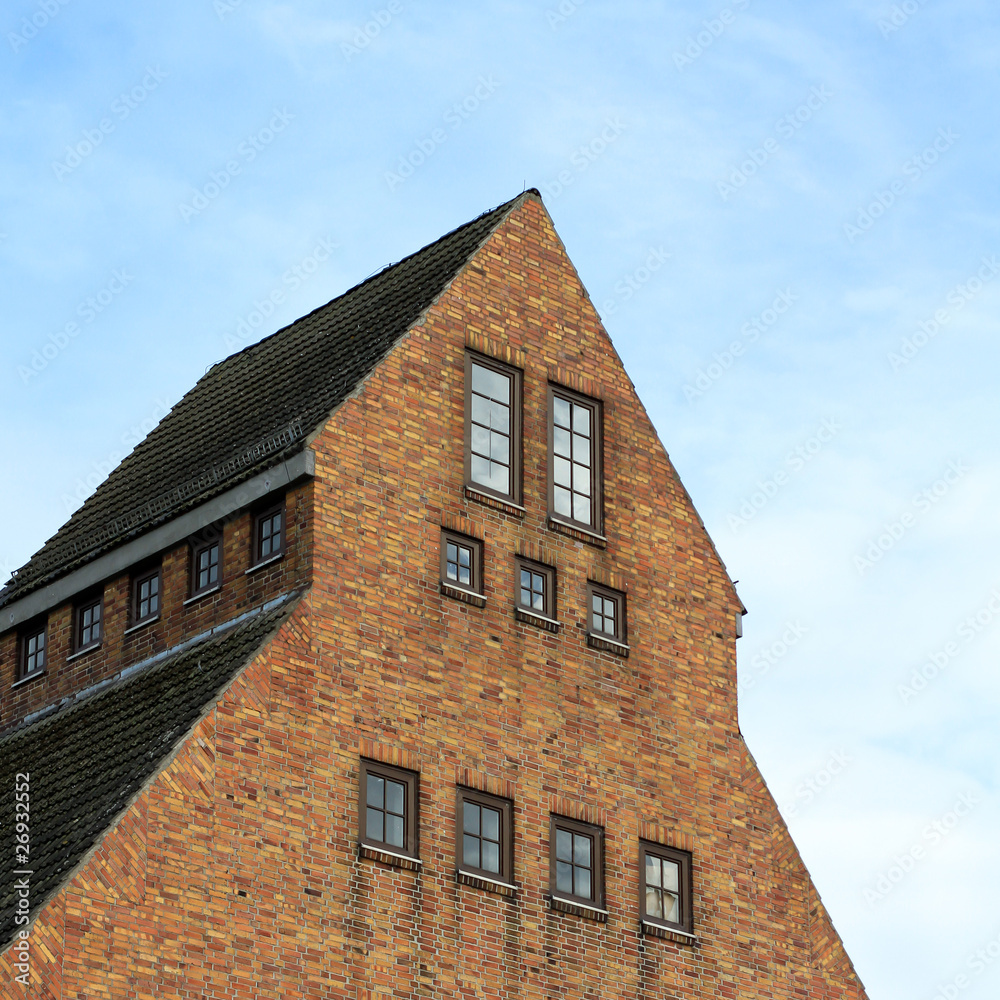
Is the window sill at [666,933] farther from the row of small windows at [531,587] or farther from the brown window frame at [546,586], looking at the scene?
the brown window frame at [546,586]

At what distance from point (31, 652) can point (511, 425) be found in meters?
9.06

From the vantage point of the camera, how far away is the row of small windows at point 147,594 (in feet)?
111

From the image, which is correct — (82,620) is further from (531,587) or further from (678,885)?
(678,885)

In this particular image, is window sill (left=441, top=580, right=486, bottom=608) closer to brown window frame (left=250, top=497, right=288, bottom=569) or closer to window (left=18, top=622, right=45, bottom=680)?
brown window frame (left=250, top=497, right=288, bottom=569)

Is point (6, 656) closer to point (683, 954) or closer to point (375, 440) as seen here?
point (375, 440)

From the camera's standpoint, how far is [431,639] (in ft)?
110

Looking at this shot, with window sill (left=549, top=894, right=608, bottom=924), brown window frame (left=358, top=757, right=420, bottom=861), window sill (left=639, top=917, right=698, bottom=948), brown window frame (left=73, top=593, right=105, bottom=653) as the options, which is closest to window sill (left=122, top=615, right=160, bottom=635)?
brown window frame (left=73, top=593, right=105, bottom=653)

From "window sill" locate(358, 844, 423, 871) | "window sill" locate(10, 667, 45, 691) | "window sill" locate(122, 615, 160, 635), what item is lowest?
"window sill" locate(358, 844, 423, 871)

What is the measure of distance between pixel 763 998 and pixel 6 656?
13.8 metres

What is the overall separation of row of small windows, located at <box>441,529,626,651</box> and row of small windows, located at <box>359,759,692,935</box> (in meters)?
3.20

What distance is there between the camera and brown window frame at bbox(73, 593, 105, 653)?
119ft

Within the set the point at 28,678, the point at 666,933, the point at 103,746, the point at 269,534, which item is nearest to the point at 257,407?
the point at 269,534

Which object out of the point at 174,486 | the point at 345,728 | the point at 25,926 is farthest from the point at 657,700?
the point at 25,926

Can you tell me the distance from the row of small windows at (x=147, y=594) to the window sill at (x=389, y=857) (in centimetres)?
468
